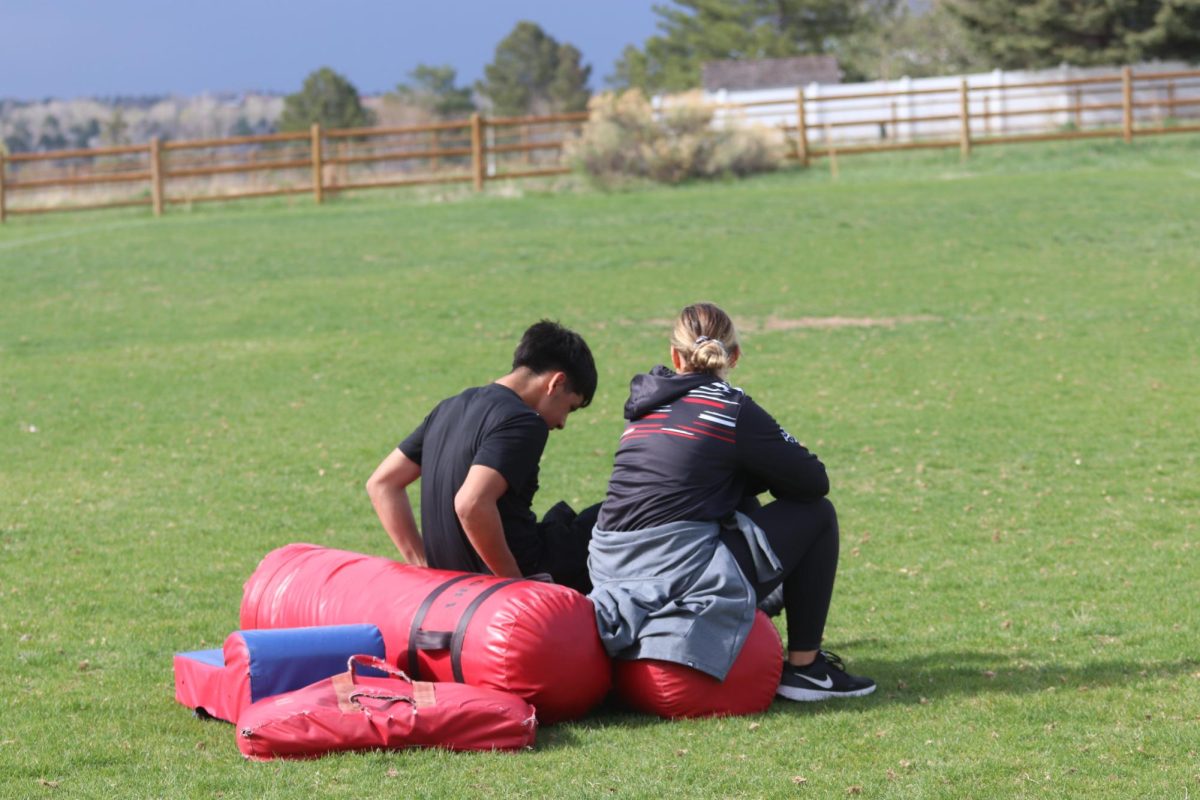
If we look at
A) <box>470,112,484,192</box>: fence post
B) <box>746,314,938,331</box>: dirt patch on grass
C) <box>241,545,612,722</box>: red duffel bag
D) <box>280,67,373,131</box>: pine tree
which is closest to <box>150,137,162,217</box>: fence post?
<box>470,112,484,192</box>: fence post

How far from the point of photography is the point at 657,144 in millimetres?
30219

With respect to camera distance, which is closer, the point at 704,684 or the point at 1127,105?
the point at 704,684

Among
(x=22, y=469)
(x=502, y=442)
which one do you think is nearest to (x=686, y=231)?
(x=22, y=469)

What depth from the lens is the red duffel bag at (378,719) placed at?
4777 mm

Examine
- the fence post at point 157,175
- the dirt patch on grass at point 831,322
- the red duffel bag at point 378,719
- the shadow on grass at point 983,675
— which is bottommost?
the shadow on grass at point 983,675

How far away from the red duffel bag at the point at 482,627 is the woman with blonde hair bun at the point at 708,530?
0.15 meters

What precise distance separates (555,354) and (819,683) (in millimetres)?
1570

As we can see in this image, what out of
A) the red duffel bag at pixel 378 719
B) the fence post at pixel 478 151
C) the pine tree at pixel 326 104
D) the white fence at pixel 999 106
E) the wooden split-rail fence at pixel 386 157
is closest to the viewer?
the red duffel bag at pixel 378 719

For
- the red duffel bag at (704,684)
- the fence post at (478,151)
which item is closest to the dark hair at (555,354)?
the red duffel bag at (704,684)

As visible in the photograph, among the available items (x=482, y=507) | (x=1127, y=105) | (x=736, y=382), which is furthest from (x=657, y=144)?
(x=482, y=507)

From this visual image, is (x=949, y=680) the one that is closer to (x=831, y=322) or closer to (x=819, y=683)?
(x=819, y=683)

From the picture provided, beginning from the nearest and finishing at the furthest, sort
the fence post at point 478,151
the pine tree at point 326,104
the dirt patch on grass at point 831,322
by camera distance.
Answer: the dirt patch on grass at point 831,322 < the fence post at point 478,151 < the pine tree at point 326,104

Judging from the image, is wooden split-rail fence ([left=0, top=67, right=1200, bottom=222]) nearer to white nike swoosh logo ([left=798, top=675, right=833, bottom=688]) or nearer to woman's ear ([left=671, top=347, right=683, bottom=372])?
woman's ear ([left=671, top=347, right=683, bottom=372])

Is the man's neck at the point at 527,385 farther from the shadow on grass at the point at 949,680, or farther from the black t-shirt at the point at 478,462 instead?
the shadow on grass at the point at 949,680
